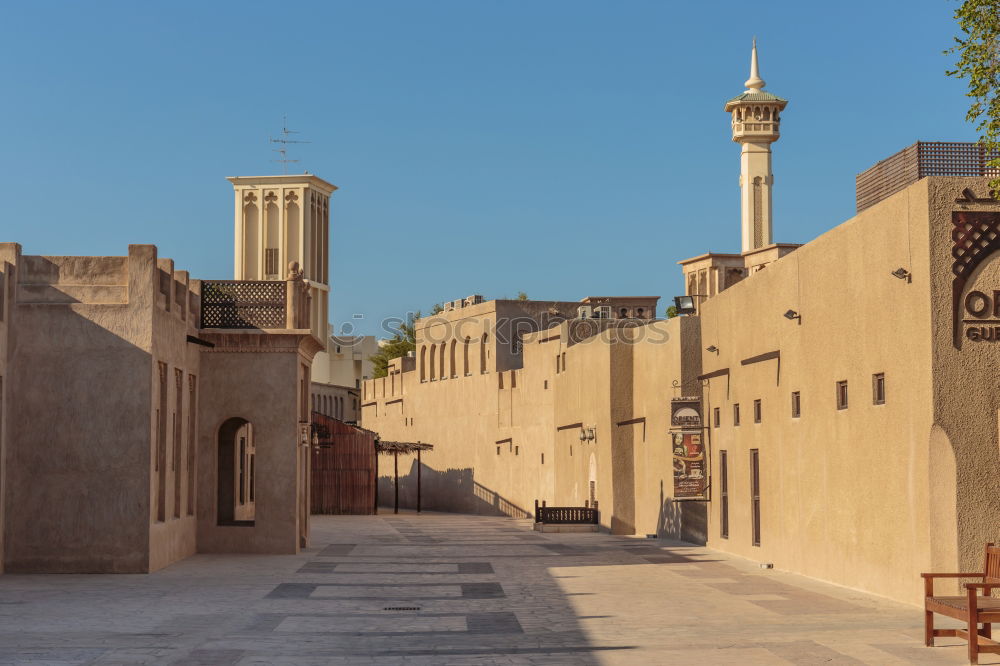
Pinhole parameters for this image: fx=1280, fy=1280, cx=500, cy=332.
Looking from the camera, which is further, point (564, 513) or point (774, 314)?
point (564, 513)

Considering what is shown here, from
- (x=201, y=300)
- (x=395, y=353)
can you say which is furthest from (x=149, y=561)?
(x=395, y=353)

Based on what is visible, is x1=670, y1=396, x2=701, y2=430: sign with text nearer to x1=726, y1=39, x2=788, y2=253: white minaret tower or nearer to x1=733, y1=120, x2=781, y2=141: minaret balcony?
x1=726, y1=39, x2=788, y2=253: white minaret tower

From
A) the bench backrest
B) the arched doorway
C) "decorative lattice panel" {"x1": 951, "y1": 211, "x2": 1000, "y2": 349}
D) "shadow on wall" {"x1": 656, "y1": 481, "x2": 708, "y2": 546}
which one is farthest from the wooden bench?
the arched doorway

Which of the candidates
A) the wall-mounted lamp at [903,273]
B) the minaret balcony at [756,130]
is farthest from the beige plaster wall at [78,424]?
the minaret balcony at [756,130]

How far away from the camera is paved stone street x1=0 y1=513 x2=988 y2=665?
484 inches

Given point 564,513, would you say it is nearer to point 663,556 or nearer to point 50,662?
point 663,556

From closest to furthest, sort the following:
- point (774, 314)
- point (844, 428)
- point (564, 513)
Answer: point (844, 428) < point (774, 314) < point (564, 513)

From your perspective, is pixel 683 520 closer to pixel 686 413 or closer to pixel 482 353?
pixel 686 413

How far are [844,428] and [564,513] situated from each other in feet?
59.4

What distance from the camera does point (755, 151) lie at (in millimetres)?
71000

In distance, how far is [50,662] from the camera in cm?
1167

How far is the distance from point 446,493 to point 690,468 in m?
32.1

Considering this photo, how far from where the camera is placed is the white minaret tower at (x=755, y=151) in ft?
229

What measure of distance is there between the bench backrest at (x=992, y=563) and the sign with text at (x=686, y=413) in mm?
14440
